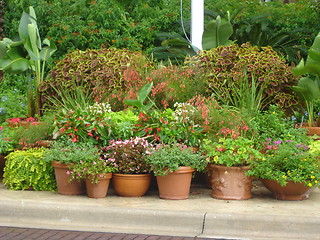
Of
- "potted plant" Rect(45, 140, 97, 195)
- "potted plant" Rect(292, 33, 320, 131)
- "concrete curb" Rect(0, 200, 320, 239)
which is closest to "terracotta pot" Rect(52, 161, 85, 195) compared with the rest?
"potted plant" Rect(45, 140, 97, 195)

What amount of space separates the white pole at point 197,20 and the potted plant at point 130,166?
308 centimetres

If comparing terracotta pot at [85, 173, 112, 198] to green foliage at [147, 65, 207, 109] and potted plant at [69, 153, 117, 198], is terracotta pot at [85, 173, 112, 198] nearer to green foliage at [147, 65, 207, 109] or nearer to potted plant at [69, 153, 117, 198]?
potted plant at [69, 153, 117, 198]

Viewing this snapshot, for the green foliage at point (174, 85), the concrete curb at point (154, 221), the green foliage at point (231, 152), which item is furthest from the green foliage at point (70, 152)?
the green foliage at point (174, 85)

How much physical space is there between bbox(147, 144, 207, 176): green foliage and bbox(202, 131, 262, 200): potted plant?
0.15 m

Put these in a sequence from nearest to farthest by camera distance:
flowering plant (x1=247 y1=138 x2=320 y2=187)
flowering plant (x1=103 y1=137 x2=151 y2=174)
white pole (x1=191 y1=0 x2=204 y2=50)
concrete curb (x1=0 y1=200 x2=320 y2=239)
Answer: concrete curb (x1=0 y1=200 x2=320 y2=239)
flowering plant (x1=247 y1=138 x2=320 y2=187)
flowering plant (x1=103 y1=137 x2=151 y2=174)
white pole (x1=191 y1=0 x2=204 y2=50)

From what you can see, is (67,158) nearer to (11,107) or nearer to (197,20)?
(197,20)

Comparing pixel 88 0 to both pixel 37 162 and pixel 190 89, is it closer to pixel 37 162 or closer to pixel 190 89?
pixel 190 89

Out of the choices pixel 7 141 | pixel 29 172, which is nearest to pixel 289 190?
pixel 29 172

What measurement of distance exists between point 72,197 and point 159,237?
1.52 meters

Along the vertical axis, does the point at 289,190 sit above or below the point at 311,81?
below

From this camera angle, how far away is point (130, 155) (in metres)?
6.62

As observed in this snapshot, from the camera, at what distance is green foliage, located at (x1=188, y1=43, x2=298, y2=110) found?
8.23m

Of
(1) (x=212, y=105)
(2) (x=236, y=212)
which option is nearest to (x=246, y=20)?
(1) (x=212, y=105)

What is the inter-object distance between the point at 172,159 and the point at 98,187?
94 cm
